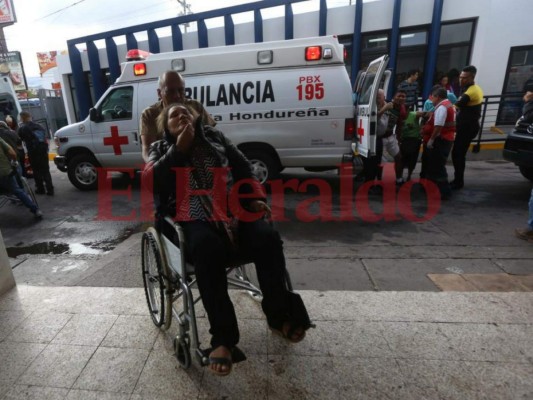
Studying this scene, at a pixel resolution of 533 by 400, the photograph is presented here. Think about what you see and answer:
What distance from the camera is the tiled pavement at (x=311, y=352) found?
1.87m

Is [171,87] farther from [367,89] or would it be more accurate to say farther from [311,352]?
[367,89]

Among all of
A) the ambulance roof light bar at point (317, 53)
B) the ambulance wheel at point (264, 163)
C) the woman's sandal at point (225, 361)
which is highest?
the ambulance roof light bar at point (317, 53)

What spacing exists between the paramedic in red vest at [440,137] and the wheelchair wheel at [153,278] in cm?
459

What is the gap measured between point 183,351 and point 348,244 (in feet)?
8.16

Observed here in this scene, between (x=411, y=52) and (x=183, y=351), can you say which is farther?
(x=411, y=52)

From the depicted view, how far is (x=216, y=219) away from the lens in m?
2.13

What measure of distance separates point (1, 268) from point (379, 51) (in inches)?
416

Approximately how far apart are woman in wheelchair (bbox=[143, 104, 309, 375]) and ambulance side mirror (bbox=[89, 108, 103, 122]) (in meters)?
4.70

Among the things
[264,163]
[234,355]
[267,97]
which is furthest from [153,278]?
[267,97]

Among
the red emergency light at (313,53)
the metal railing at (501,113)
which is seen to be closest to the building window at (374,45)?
the metal railing at (501,113)

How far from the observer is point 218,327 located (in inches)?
72.7

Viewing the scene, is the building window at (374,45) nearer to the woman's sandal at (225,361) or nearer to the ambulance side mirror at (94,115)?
the ambulance side mirror at (94,115)

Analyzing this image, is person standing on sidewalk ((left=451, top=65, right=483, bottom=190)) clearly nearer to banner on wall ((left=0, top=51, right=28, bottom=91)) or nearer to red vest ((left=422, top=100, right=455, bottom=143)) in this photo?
red vest ((left=422, top=100, right=455, bottom=143))

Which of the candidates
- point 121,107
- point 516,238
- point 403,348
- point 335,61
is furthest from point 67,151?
point 516,238
